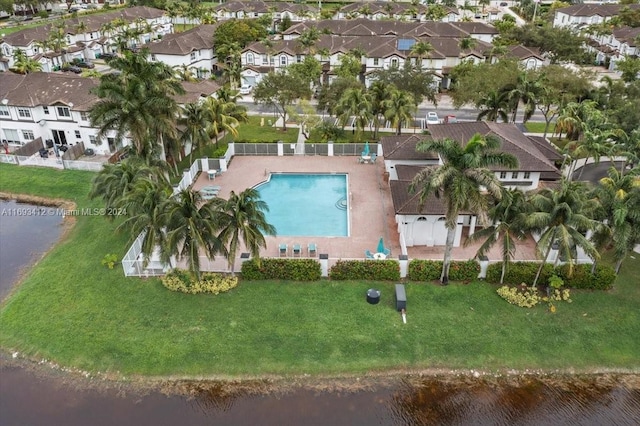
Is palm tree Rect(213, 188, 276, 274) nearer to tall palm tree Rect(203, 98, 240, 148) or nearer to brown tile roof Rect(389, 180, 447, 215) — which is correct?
brown tile roof Rect(389, 180, 447, 215)

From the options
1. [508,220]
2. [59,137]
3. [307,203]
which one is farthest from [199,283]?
[59,137]

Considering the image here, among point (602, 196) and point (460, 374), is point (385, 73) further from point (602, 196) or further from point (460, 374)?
point (460, 374)

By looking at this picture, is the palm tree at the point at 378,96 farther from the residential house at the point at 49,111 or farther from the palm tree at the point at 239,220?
the palm tree at the point at 239,220

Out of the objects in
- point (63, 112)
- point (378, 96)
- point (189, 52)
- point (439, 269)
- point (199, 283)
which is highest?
point (189, 52)

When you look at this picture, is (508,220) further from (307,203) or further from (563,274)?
(307,203)

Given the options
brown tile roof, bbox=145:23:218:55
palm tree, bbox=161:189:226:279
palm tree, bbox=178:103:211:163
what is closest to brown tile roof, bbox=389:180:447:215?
palm tree, bbox=161:189:226:279

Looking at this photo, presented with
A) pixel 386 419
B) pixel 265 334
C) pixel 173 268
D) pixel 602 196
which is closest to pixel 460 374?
pixel 386 419

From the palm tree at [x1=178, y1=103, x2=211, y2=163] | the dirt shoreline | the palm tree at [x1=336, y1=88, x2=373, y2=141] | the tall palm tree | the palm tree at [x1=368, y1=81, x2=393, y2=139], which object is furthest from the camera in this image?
the palm tree at [x1=368, y1=81, x2=393, y2=139]
